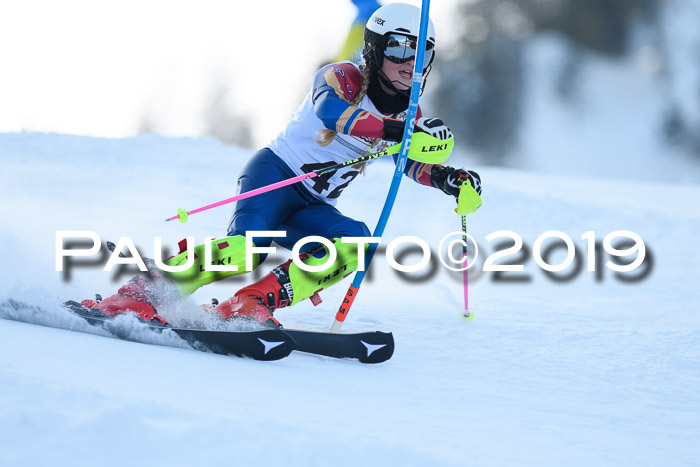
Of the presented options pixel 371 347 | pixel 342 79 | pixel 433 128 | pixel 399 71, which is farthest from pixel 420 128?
pixel 371 347

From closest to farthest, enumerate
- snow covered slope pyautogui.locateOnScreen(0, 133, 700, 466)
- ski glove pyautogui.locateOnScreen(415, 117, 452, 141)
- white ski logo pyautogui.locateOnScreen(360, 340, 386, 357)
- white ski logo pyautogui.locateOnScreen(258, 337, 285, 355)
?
snow covered slope pyautogui.locateOnScreen(0, 133, 700, 466)
white ski logo pyautogui.locateOnScreen(258, 337, 285, 355)
white ski logo pyautogui.locateOnScreen(360, 340, 386, 357)
ski glove pyautogui.locateOnScreen(415, 117, 452, 141)

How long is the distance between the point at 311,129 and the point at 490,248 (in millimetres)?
3428

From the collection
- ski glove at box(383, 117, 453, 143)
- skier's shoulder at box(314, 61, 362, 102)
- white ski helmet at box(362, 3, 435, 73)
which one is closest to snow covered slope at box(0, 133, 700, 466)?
ski glove at box(383, 117, 453, 143)

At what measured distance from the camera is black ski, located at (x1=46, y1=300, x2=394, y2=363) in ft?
9.68

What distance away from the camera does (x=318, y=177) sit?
11.6 feet

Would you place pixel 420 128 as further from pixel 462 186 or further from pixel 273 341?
pixel 273 341

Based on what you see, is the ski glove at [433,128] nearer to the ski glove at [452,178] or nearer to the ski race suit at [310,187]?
the ski race suit at [310,187]

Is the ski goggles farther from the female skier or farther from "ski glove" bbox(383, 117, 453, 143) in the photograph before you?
"ski glove" bbox(383, 117, 453, 143)

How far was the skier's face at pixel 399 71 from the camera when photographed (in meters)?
3.33

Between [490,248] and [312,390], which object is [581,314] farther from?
[312,390]

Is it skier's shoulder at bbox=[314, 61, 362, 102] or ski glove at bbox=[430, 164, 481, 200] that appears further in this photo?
ski glove at bbox=[430, 164, 481, 200]

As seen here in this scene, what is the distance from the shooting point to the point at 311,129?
3516 millimetres

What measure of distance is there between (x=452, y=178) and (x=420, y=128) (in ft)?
1.37

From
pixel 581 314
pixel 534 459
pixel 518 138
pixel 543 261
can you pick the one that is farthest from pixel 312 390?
pixel 518 138
